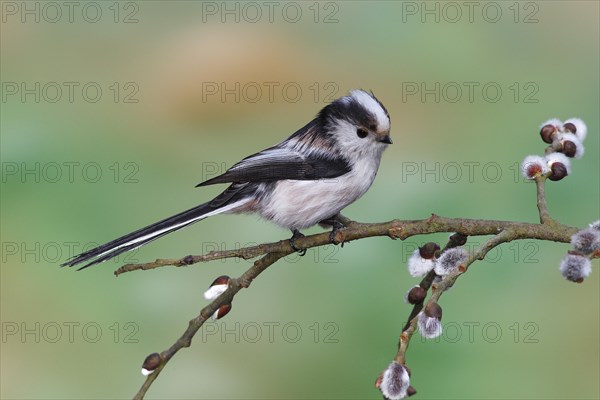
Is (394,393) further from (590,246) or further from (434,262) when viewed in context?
(590,246)

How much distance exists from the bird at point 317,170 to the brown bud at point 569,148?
520 mm

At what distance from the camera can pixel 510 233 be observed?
1.37 m

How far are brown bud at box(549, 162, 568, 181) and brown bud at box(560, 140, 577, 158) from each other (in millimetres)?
61

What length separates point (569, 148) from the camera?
1.62 m

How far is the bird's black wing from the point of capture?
1.97 m

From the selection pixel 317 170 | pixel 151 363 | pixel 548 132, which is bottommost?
pixel 151 363

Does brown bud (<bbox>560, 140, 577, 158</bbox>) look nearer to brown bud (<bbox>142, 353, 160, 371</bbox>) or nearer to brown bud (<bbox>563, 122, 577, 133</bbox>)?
brown bud (<bbox>563, 122, 577, 133</bbox>)

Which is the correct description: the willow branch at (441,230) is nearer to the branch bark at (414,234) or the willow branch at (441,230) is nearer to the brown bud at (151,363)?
the branch bark at (414,234)

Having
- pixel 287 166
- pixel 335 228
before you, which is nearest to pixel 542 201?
pixel 335 228

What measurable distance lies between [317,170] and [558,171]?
0.69 meters

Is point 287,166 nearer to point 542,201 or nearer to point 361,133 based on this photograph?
point 361,133

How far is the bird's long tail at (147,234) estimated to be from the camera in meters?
1.53

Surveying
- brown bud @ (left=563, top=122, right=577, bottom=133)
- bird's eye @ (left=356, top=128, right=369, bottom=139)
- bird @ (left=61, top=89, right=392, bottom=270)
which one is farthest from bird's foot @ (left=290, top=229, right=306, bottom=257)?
brown bud @ (left=563, top=122, right=577, bottom=133)

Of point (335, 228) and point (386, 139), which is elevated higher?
point (386, 139)
